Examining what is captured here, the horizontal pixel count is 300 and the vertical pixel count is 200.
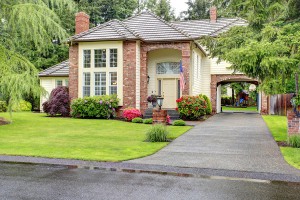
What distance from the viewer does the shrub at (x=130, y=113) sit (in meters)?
18.5

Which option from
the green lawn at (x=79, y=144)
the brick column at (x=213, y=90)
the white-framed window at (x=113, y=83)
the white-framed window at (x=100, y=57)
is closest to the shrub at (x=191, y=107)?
the white-framed window at (x=113, y=83)

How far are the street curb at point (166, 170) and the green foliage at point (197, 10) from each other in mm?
44016

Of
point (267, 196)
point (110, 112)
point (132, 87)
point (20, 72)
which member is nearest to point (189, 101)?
point (132, 87)

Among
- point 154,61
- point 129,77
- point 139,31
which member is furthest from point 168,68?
point 129,77

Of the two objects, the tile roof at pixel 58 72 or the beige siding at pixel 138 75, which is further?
the tile roof at pixel 58 72

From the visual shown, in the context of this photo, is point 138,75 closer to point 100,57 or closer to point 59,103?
point 100,57

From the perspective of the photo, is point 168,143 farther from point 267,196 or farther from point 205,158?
point 267,196

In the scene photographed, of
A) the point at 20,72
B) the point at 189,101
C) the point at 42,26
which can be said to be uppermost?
the point at 42,26

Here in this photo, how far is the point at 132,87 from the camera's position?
64.6 ft

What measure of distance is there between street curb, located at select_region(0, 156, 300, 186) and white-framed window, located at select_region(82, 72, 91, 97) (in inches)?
501

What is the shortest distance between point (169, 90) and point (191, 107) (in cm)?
409

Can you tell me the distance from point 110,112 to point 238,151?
1145 cm

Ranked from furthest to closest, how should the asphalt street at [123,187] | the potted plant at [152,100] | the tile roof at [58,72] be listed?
the tile roof at [58,72] → the potted plant at [152,100] → the asphalt street at [123,187]

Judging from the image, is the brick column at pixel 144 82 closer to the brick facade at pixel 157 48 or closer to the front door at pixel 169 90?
the brick facade at pixel 157 48
